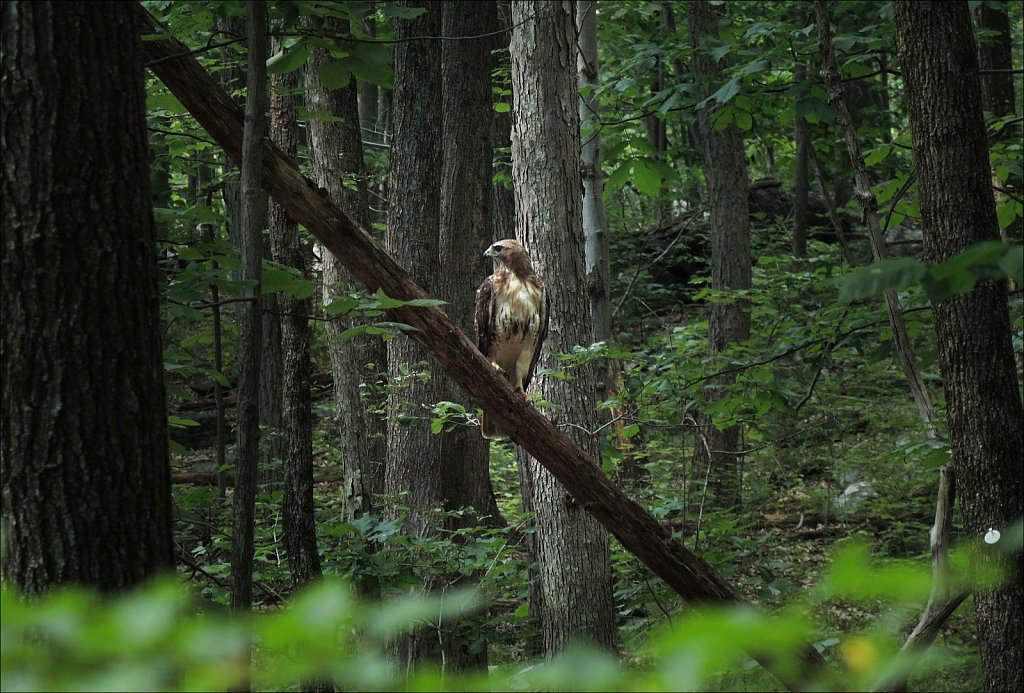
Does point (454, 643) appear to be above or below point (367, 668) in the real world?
below

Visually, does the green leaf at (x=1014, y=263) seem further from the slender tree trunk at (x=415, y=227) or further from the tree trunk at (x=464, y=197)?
the tree trunk at (x=464, y=197)

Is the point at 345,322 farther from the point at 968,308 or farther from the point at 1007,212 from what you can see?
the point at 968,308

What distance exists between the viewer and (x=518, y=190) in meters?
5.55

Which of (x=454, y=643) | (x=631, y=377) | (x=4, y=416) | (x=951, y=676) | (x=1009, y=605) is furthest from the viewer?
(x=951, y=676)

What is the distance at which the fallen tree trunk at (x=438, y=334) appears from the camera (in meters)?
3.18

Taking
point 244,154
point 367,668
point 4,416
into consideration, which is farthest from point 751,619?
point 244,154

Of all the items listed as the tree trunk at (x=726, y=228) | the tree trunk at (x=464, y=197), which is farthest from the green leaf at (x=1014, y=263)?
the tree trunk at (x=726, y=228)

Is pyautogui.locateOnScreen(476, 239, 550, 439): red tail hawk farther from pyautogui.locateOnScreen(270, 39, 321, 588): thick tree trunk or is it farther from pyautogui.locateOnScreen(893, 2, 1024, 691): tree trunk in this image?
pyautogui.locateOnScreen(893, 2, 1024, 691): tree trunk

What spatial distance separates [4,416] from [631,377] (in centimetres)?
459

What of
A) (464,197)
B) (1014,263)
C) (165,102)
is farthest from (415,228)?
(1014,263)

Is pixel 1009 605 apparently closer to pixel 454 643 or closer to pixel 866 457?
pixel 454 643

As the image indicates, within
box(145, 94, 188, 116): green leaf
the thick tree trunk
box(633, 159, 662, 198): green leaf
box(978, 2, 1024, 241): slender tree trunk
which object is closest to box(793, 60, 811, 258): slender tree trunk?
box(978, 2, 1024, 241): slender tree trunk

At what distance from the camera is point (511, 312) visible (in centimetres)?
571

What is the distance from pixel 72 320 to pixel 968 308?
11.8 ft
